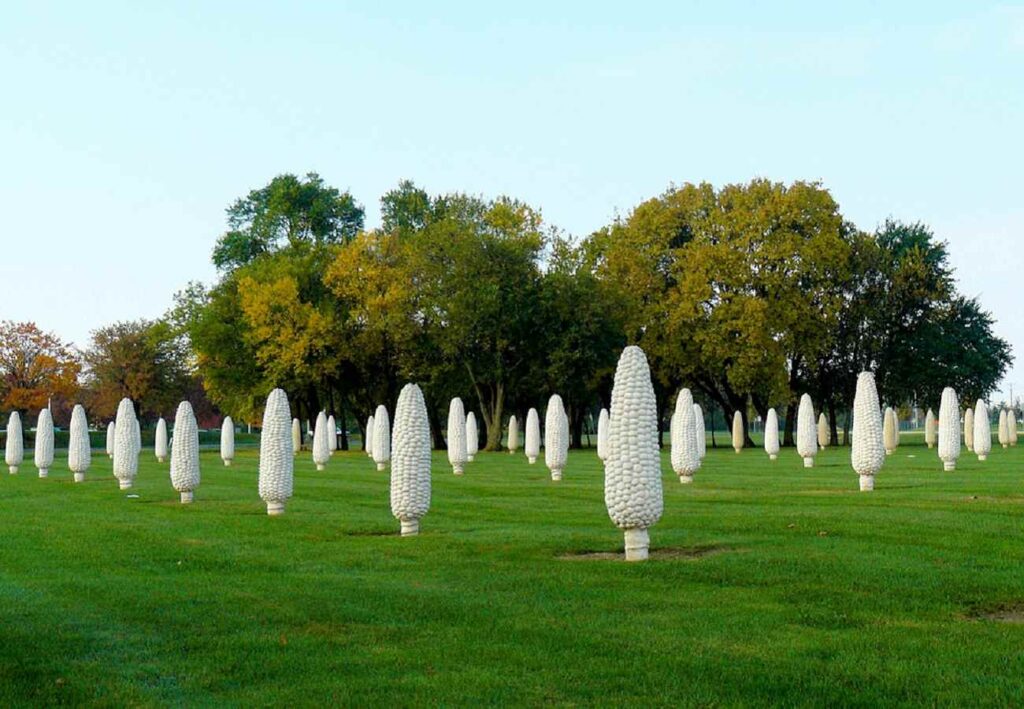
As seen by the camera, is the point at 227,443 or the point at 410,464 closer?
the point at 410,464

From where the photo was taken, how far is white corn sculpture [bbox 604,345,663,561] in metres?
16.9

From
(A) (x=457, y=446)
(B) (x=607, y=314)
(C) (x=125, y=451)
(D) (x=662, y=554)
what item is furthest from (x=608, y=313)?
(D) (x=662, y=554)

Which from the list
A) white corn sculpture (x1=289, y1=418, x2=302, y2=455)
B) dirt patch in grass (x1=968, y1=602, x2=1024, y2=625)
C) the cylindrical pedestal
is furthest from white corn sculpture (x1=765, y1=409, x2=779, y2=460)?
dirt patch in grass (x1=968, y1=602, x2=1024, y2=625)

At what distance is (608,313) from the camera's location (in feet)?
240

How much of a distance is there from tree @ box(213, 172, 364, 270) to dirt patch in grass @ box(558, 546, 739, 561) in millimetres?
73922

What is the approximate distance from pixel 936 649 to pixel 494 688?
4.11m

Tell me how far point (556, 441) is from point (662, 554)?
2154cm

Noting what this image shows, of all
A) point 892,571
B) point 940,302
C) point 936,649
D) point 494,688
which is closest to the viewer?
point 494,688

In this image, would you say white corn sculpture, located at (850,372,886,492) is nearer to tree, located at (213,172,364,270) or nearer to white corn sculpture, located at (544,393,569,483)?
white corn sculpture, located at (544,393,569,483)

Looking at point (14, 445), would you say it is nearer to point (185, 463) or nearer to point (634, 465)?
point (185, 463)

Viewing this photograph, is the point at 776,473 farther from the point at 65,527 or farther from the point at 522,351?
the point at 522,351

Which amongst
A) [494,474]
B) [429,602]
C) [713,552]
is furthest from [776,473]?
[429,602]

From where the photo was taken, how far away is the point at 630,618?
12445mm

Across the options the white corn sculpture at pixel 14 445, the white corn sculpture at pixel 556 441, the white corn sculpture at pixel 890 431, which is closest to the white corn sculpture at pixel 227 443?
the white corn sculpture at pixel 14 445
